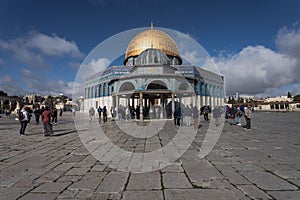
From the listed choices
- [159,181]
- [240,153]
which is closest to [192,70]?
[240,153]

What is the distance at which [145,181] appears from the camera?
328 cm

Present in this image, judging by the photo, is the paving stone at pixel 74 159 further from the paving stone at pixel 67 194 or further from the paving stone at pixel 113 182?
the paving stone at pixel 67 194

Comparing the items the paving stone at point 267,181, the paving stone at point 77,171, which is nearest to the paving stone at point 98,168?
the paving stone at point 77,171

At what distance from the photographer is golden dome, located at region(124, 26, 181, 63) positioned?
3612cm

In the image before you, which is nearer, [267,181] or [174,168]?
[267,181]

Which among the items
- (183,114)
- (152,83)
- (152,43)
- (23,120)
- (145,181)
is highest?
(152,43)

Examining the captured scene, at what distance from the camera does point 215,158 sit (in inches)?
186

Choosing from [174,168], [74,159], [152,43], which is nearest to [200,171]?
[174,168]

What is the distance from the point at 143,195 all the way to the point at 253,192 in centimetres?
160

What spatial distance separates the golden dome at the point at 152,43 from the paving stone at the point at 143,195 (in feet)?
112

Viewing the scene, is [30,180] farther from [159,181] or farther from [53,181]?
[159,181]

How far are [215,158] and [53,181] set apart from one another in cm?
356

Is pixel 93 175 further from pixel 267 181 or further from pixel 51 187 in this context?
pixel 267 181

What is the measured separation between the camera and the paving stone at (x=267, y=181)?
2956 millimetres
